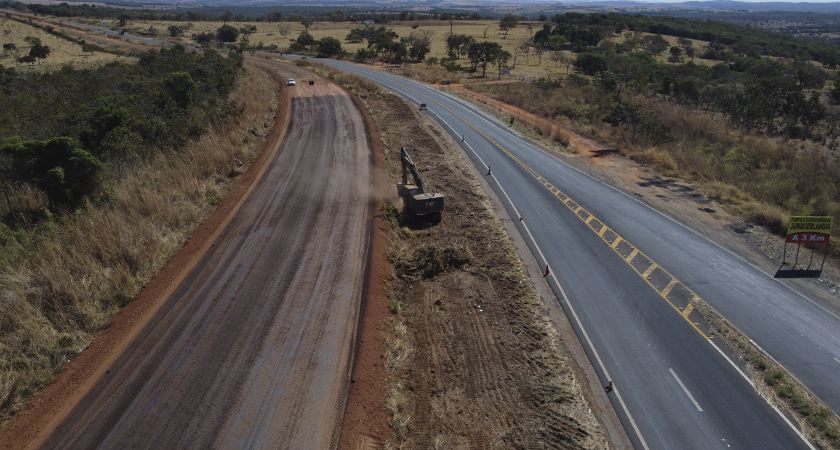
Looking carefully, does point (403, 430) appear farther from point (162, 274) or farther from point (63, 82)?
point (63, 82)

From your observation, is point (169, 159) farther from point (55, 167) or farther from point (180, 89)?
point (180, 89)

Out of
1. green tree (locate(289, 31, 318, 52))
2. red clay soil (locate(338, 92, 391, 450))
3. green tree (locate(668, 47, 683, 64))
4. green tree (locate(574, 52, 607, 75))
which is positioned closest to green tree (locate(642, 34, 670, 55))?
green tree (locate(668, 47, 683, 64))

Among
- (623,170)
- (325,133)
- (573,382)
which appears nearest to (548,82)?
(623,170)

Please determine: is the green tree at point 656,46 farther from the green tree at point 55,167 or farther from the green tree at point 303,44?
the green tree at point 55,167

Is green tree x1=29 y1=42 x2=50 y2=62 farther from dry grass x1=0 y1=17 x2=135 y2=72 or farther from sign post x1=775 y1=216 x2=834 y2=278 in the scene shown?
sign post x1=775 y1=216 x2=834 y2=278

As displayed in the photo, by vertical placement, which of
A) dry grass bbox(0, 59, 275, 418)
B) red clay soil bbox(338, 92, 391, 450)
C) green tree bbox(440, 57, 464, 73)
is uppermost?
green tree bbox(440, 57, 464, 73)

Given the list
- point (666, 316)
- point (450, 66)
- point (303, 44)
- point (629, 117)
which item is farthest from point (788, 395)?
point (303, 44)
